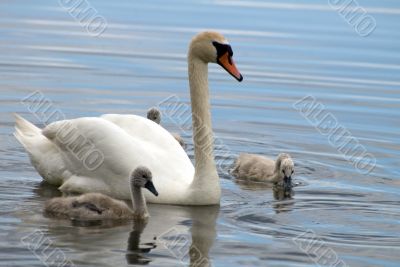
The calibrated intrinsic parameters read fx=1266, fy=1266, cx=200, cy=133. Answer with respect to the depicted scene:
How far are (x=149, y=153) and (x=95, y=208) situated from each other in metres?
1.33

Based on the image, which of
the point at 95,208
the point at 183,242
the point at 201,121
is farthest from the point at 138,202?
the point at 201,121

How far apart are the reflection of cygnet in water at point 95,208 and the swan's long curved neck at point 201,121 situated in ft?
3.51

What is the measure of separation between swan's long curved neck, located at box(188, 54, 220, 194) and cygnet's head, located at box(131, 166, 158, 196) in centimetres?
80

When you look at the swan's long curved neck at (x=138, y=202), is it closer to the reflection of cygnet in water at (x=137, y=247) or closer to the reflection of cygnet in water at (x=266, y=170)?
the reflection of cygnet in water at (x=137, y=247)

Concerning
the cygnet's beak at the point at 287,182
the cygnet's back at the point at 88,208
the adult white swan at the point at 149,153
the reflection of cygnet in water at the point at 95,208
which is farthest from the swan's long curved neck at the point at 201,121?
the cygnet's back at the point at 88,208

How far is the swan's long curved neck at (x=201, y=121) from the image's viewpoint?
1332cm

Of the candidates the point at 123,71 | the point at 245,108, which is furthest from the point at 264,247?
the point at 123,71

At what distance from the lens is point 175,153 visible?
1362cm

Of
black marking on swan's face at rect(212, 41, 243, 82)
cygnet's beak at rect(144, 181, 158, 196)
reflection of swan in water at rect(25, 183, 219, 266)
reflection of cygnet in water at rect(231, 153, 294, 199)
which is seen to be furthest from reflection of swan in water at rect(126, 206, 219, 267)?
reflection of cygnet in water at rect(231, 153, 294, 199)

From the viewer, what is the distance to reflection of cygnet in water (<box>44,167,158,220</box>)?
12242 mm

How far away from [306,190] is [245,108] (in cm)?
455

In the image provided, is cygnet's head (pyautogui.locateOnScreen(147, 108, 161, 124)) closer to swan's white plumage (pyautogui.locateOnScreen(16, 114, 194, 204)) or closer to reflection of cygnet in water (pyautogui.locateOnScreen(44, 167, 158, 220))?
swan's white plumage (pyautogui.locateOnScreen(16, 114, 194, 204))

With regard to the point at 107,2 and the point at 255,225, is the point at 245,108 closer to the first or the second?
the point at 255,225

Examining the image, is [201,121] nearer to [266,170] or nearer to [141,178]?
[141,178]
